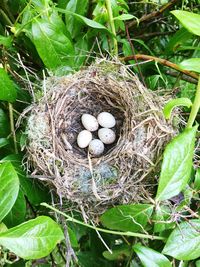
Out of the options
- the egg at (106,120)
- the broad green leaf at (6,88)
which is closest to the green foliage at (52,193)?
the broad green leaf at (6,88)

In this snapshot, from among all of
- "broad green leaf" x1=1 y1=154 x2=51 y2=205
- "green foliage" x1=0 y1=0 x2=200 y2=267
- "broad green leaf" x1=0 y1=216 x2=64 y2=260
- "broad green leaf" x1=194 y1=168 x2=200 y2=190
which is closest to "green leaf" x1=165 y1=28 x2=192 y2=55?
"green foliage" x1=0 y1=0 x2=200 y2=267

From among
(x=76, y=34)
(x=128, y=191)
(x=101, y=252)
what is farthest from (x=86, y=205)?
(x=76, y=34)

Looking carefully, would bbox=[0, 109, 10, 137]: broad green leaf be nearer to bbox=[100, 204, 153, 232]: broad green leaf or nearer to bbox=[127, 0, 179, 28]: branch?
bbox=[100, 204, 153, 232]: broad green leaf

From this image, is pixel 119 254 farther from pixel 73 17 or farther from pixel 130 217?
pixel 73 17

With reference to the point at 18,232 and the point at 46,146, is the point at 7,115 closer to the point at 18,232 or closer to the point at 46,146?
the point at 46,146

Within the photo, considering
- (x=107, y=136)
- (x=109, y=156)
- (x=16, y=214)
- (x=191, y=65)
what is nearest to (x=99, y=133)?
(x=107, y=136)
